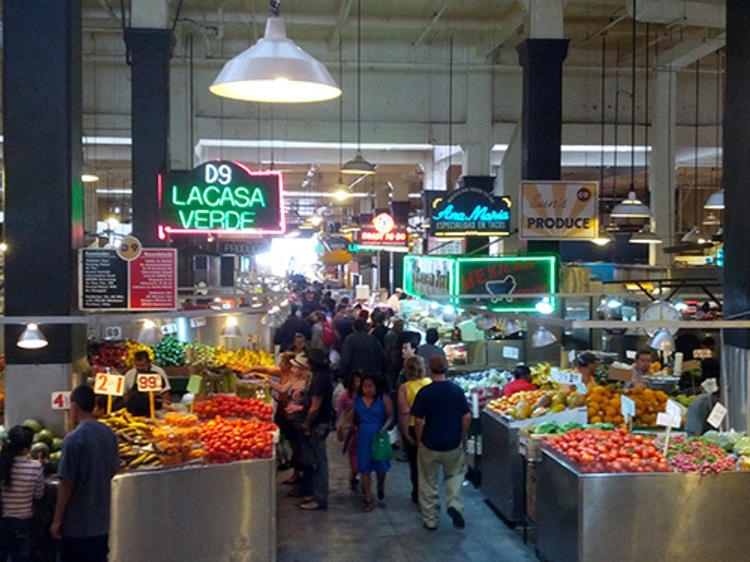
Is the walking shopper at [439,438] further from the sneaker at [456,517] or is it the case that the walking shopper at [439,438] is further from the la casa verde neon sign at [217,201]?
the la casa verde neon sign at [217,201]

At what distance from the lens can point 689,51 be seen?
59.4ft

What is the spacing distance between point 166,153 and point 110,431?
7.46 meters

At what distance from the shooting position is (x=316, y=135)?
20844mm

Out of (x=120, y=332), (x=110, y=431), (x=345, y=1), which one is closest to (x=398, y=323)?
(x=120, y=332)

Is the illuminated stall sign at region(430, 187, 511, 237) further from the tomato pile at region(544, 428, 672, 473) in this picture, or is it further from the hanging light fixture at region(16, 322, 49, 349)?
the hanging light fixture at region(16, 322, 49, 349)

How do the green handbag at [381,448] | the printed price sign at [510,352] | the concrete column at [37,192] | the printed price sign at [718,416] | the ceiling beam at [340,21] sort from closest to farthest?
1. the printed price sign at [718,416]
2. the concrete column at [37,192]
3. the green handbag at [381,448]
4. the printed price sign at [510,352]
5. the ceiling beam at [340,21]

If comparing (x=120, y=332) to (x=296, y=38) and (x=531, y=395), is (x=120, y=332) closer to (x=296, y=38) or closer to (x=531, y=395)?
(x=531, y=395)

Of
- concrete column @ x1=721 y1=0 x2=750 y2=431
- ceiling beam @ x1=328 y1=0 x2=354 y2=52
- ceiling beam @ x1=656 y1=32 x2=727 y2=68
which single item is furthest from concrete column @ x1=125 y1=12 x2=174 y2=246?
ceiling beam @ x1=656 y1=32 x2=727 y2=68

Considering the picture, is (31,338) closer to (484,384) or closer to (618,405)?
(618,405)

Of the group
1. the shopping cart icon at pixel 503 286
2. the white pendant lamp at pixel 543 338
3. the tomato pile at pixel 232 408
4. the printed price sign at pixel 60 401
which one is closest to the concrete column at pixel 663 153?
the shopping cart icon at pixel 503 286

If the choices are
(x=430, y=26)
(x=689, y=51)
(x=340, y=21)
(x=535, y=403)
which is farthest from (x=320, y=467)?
(x=689, y=51)

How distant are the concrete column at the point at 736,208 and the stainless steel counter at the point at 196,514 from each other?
414 centimetres

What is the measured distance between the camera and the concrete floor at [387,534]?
8219mm

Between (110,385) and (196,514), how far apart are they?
131cm
